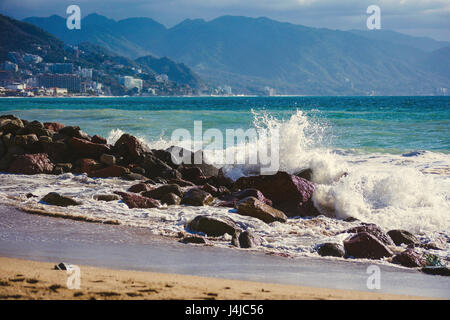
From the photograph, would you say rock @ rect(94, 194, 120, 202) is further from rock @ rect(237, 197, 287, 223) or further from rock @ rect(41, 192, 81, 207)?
rock @ rect(237, 197, 287, 223)

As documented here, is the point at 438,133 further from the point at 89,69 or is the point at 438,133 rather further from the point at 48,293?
the point at 89,69

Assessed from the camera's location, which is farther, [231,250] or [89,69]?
[89,69]

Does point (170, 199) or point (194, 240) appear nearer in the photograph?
point (194, 240)

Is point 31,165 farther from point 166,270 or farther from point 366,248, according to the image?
point 366,248

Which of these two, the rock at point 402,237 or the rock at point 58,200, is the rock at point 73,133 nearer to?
the rock at point 58,200

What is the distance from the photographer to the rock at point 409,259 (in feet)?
19.2

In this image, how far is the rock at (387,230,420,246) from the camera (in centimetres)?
680

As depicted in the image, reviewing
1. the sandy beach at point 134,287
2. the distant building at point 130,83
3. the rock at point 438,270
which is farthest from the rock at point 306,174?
the distant building at point 130,83

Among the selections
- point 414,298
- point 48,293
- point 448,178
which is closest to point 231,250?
point 414,298

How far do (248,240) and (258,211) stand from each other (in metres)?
1.32

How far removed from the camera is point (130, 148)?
1177cm

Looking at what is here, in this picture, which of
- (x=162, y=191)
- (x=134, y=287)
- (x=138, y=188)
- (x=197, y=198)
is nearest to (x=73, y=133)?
(x=138, y=188)
